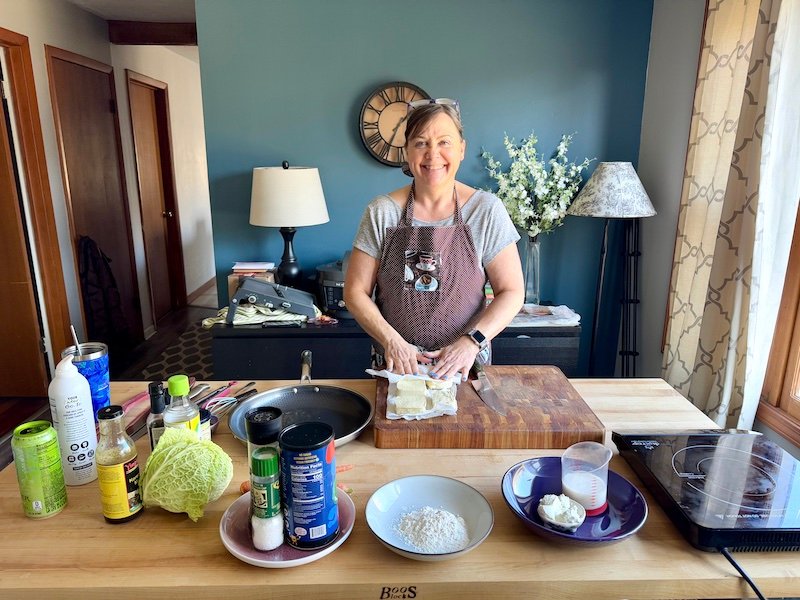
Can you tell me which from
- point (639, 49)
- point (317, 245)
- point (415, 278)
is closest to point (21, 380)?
point (317, 245)

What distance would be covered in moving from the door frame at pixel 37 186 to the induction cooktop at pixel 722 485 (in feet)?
10.3

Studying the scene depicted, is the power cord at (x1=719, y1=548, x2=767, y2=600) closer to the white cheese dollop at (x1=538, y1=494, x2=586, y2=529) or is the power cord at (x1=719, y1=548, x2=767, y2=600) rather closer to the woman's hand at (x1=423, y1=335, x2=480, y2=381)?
the white cheese dollop at (x1=538, y1=494, x2=586, y2=529)

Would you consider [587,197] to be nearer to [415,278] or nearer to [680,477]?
[415,278]

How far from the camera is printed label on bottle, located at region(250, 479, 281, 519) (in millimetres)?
812

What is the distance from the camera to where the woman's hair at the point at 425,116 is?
1.40m

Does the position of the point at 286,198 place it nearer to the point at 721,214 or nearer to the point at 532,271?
the point at 532,271

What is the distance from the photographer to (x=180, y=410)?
3.22 ft

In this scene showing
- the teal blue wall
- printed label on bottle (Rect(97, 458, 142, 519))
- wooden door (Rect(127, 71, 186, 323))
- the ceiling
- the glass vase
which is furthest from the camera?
wooden door (Rect(127, 71, 186, 323))

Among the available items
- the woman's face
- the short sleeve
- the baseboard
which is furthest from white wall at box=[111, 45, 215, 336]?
the woman's face

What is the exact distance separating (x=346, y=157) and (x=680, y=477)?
2.39 m

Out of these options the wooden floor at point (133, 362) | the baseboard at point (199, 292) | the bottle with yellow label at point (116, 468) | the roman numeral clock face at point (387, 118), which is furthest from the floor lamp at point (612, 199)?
the baseboard at point (199, 292)

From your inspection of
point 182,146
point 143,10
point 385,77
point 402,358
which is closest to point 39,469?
point 402,358

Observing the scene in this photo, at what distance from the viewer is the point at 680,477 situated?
38.7 inches

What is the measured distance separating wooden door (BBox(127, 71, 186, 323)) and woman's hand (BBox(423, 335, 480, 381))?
375 centimetres
